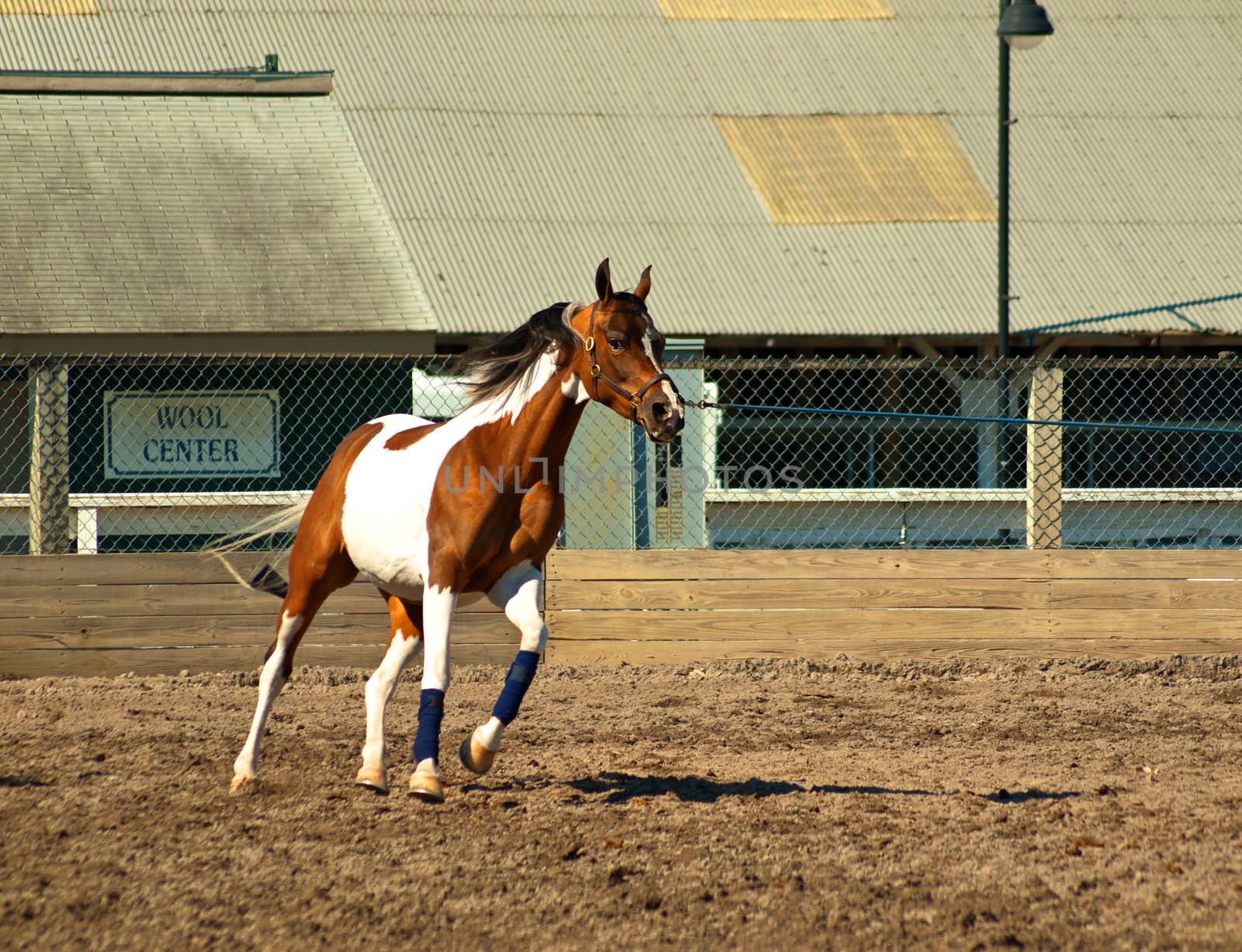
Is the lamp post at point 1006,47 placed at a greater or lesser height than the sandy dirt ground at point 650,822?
greater

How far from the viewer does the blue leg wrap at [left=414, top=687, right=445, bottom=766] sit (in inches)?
193

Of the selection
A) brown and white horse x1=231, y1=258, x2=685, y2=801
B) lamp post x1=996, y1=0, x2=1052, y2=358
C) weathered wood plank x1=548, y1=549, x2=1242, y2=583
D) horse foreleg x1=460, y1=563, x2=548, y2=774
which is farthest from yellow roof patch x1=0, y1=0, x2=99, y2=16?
horse foreleg x1=460, y1=563, x2=548, y2=774

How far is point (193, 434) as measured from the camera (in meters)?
10.2

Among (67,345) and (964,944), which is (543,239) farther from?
(964,944)

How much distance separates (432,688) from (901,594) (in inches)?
171

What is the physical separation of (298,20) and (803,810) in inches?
674

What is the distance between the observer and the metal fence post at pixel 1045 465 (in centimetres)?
877

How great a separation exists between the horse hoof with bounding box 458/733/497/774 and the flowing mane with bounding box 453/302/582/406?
1.33 metres

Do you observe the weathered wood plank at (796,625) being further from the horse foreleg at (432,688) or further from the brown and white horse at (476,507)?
the horse foreleg at (432,688)

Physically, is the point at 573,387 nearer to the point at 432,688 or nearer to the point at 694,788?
the point at 432,688

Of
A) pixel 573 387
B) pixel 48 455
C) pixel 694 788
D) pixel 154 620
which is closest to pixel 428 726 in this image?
pixel 694 788

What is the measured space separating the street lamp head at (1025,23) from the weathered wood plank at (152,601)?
6470 millimetres

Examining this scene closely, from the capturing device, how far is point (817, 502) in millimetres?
9500

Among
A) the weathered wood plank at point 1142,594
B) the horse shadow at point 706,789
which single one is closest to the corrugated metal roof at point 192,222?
the weathered wood plank at point 1142,594
